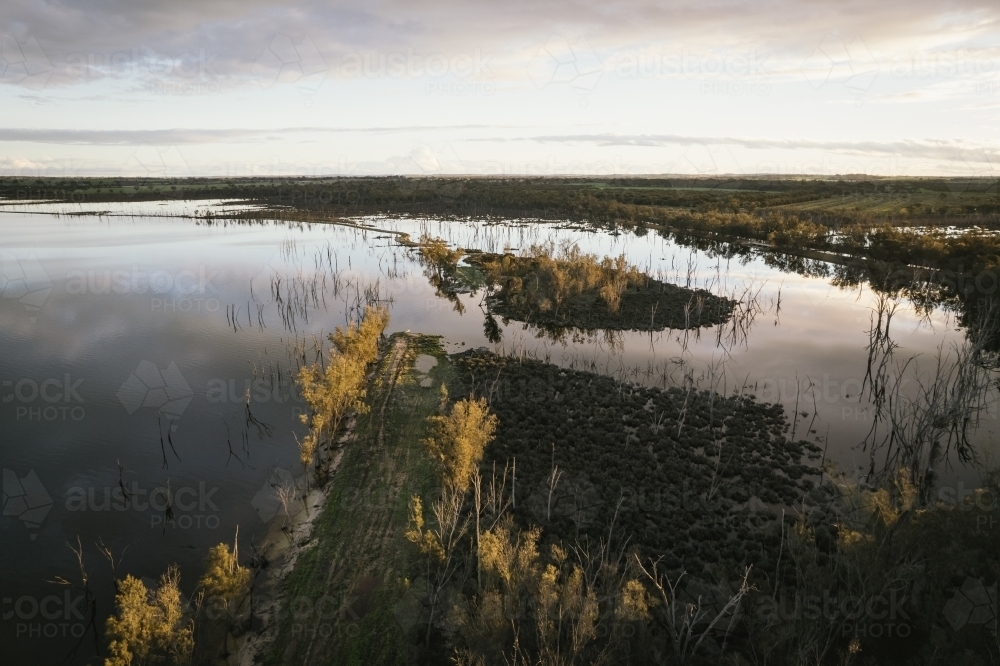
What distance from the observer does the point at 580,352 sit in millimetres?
23688

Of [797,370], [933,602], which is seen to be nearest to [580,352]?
[797,370]

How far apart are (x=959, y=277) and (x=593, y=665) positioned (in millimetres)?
35018

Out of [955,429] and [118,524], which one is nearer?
[118,524]

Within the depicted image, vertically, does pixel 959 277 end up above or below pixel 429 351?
above

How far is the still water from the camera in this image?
12.5 metres

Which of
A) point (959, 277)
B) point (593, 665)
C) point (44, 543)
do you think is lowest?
point (44, 543)

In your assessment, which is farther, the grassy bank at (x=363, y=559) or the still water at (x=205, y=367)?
the still water at (x=205, y=367)

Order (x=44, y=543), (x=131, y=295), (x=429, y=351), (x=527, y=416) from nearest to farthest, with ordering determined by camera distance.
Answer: (x=44, y=543), (x=527, y=416), (x=429, y=351), (x=131, y=295)

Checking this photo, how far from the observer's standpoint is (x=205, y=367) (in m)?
21.1

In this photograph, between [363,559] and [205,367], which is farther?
[205,367]

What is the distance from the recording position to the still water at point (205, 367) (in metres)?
12.5

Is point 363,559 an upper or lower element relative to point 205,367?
lower

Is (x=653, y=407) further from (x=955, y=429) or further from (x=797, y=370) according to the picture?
(x=955, y=429)

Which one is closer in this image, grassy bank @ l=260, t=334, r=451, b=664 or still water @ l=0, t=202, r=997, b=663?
grassy bank @ l=260, t=334, r=451, b=664
